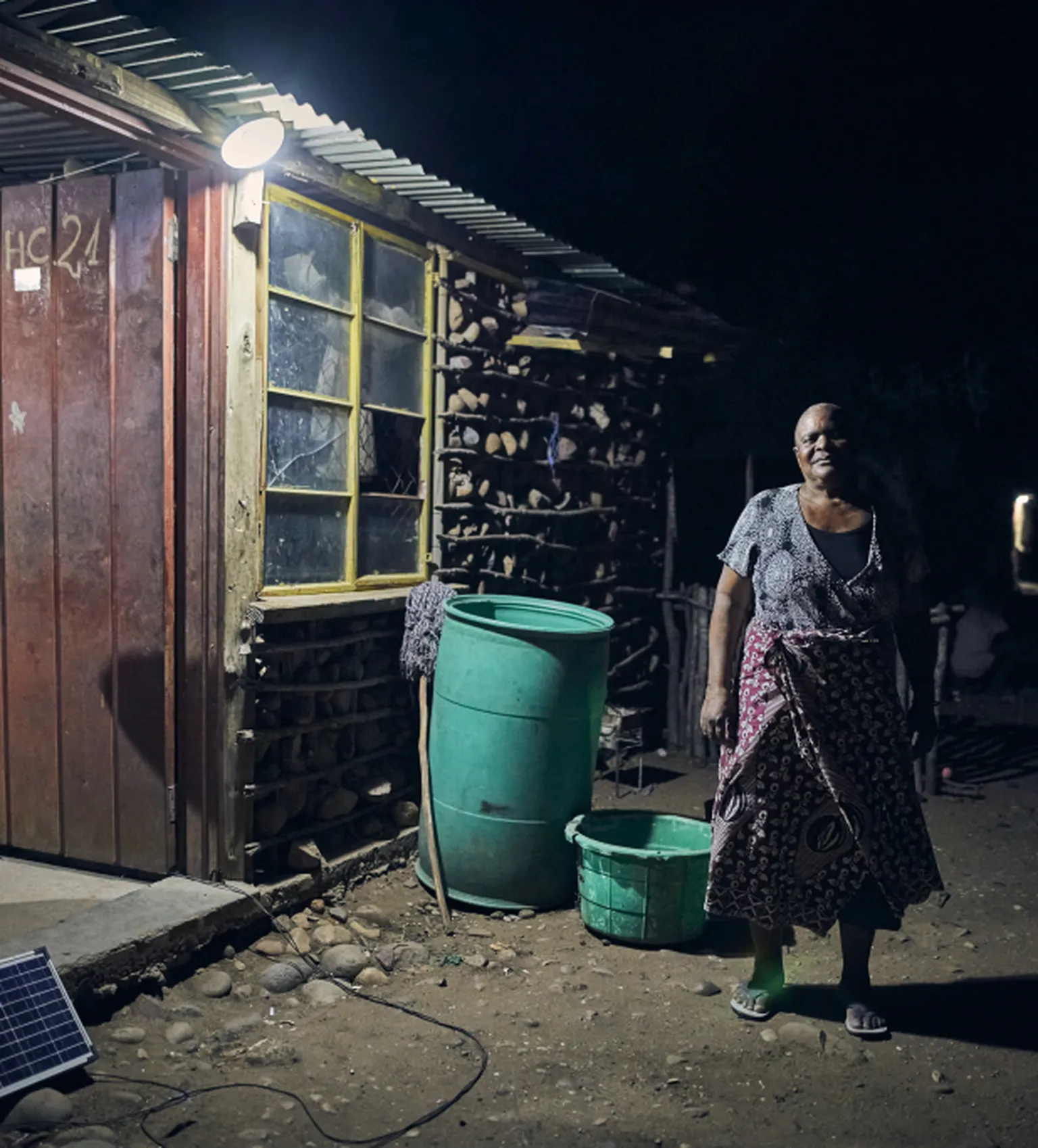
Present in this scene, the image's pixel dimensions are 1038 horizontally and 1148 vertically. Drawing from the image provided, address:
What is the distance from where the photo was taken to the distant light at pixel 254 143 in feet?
12.0

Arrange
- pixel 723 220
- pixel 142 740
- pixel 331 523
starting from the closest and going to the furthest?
1. pixel 142 740
2. pixel 331 523
3. pixel 723 220

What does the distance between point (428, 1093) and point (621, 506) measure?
5.04 meters

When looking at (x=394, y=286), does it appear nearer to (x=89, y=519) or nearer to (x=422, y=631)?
(x=422, y=631)

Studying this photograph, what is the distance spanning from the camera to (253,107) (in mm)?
3820

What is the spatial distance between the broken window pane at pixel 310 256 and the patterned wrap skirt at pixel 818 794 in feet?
8.36

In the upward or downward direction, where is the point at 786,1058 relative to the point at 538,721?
downward

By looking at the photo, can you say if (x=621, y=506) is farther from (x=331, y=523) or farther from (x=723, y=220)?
(x=723, y=220)

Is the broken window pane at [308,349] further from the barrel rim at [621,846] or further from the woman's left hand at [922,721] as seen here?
the woman's left hand at [922,721]

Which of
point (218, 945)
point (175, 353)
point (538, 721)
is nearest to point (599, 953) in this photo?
point (538, 721)

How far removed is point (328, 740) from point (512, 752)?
0.93 meters

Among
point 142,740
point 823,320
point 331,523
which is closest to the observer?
point 142,740

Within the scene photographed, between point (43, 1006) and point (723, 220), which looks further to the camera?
point (723, 220)

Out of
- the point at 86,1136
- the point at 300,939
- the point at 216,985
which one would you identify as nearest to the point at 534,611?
the point at 300,939

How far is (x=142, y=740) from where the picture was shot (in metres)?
4.15
